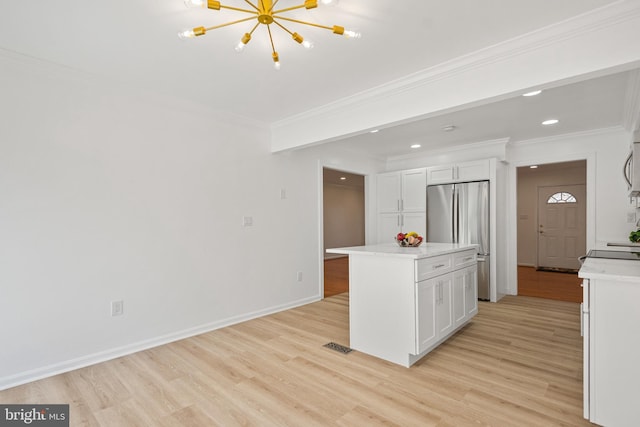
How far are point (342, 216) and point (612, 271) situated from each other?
8.59 m

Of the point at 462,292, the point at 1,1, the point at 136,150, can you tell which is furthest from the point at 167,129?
the point at 462,292

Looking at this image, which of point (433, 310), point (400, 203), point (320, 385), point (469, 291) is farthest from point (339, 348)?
point (400, 203)

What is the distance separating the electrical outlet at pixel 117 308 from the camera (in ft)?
9.39

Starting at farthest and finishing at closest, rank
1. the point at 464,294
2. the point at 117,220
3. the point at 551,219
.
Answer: the point at 551,219, the point at 464,294, the point at 117,220

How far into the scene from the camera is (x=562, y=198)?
7.48m

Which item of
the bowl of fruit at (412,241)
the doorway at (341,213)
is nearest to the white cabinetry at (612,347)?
the bowl of fruit at (412,241)

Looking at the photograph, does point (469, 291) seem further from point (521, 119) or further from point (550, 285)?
point (550, 285)

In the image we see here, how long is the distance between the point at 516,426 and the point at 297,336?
6.54ft

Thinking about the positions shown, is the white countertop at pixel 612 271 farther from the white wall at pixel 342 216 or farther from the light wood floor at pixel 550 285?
the white wall at pixel 342 216

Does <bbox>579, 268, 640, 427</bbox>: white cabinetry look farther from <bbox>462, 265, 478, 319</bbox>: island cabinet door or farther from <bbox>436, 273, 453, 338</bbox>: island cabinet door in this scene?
<bbox>462, 265, 478, 319</bbox>: island cabinet door

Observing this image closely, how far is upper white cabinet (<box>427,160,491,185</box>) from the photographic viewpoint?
4.75 m

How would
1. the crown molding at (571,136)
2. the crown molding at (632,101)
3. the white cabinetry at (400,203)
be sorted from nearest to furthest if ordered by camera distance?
the crown molding at (632,101) → the crown molding at (571,136) → the white cabinetry at (400,203)

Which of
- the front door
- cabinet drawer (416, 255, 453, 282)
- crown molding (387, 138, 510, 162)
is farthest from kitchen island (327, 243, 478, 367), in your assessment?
the front door

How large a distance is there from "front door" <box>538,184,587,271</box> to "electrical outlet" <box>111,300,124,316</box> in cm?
846
